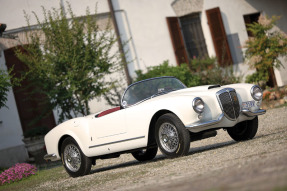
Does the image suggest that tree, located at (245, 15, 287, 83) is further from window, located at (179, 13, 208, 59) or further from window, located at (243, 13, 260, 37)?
window, located at (243, 13, 260, 37)

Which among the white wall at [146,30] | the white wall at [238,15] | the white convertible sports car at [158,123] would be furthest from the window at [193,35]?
the white convertible sports car at [158,123]

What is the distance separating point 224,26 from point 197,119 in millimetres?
12408

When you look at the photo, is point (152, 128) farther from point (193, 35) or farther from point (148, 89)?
point (193, 35)

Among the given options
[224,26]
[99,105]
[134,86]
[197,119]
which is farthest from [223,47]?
[197,119]

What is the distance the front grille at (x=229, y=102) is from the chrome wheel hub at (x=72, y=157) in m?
2.63

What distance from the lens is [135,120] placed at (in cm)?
771

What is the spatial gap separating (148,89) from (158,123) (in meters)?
1.10

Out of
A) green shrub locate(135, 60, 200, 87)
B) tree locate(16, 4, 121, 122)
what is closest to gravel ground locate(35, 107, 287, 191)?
tree locate(16, 4, 121, 122)

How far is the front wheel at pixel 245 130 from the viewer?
8048mm

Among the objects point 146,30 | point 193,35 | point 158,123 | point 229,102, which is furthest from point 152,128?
point 193,35

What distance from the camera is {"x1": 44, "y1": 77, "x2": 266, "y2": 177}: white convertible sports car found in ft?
23.5

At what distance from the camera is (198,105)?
23.3 ft

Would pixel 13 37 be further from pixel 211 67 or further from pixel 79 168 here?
pixel 79 168

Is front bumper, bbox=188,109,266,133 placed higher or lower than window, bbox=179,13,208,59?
lower
